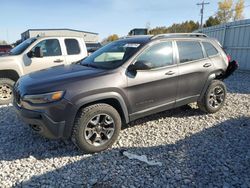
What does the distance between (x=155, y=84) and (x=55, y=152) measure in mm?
2037

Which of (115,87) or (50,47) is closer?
(115,87)

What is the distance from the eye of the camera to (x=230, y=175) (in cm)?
326

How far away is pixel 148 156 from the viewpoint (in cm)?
375

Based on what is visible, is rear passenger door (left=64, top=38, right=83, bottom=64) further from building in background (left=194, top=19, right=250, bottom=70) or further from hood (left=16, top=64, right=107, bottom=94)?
building in background (left=194, top=19, right=250, bottom=70)

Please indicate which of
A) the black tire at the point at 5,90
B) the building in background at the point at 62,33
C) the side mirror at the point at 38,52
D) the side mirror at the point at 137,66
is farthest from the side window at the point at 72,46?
the building in background at the point at 62,33

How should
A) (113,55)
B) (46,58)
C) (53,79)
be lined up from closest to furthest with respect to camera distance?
1. (53,79)
2. (113,55)
3. (46,58)

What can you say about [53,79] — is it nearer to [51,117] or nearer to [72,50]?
[51,117]

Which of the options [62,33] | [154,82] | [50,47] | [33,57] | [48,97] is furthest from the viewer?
[62,33]

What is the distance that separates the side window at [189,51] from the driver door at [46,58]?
3.83 metres

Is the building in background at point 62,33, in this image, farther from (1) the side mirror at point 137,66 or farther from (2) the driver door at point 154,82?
(1) the side mirror at point 137,66

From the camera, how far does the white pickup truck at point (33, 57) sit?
6594 millimetres

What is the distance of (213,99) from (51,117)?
367 centimetres

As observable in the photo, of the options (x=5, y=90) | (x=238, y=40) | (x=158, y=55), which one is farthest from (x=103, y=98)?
(x=238, y=40)

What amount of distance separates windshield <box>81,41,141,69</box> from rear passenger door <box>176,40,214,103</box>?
1016 mm
